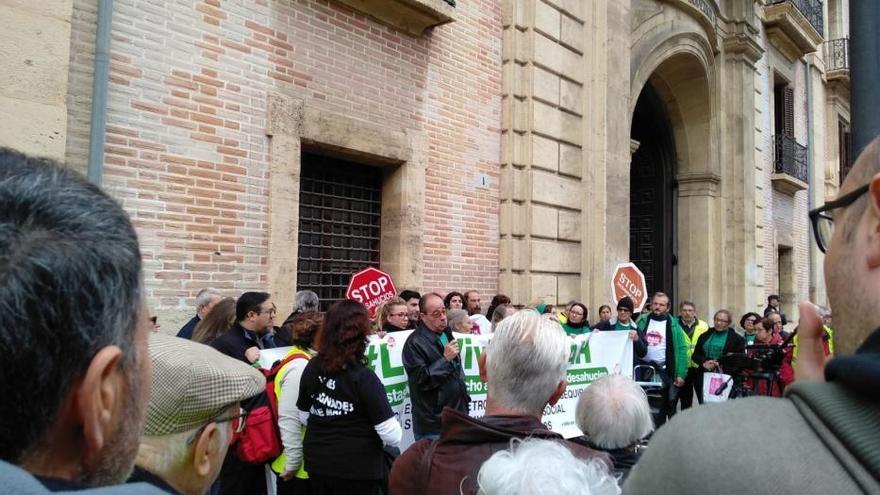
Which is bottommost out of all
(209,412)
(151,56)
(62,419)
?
(209,412)

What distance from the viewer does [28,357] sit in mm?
867

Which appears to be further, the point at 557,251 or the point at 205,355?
the point at 557,251

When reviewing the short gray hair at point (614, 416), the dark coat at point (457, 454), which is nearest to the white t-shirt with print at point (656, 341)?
the short gray hair at point (614, 416)

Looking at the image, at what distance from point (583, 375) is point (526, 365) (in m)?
5.27

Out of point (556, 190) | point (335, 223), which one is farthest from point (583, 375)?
point (556, 190)

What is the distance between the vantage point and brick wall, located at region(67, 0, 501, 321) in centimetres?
603

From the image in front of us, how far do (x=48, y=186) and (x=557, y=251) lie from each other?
379 inches

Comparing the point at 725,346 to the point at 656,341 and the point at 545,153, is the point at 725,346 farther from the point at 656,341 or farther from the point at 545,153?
the point at 545,153

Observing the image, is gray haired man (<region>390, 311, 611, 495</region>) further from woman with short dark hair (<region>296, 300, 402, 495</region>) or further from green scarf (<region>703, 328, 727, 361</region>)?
green scarf (<region>703, 328, 727, 361</region>)

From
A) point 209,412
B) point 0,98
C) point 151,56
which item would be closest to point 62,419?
point 209,412

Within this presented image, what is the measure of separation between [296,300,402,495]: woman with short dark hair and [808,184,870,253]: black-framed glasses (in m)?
2.86

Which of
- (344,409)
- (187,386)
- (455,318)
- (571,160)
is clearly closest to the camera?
(187,386)

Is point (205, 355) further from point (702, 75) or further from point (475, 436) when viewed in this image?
point (702, 75)

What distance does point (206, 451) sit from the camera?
1633mm
